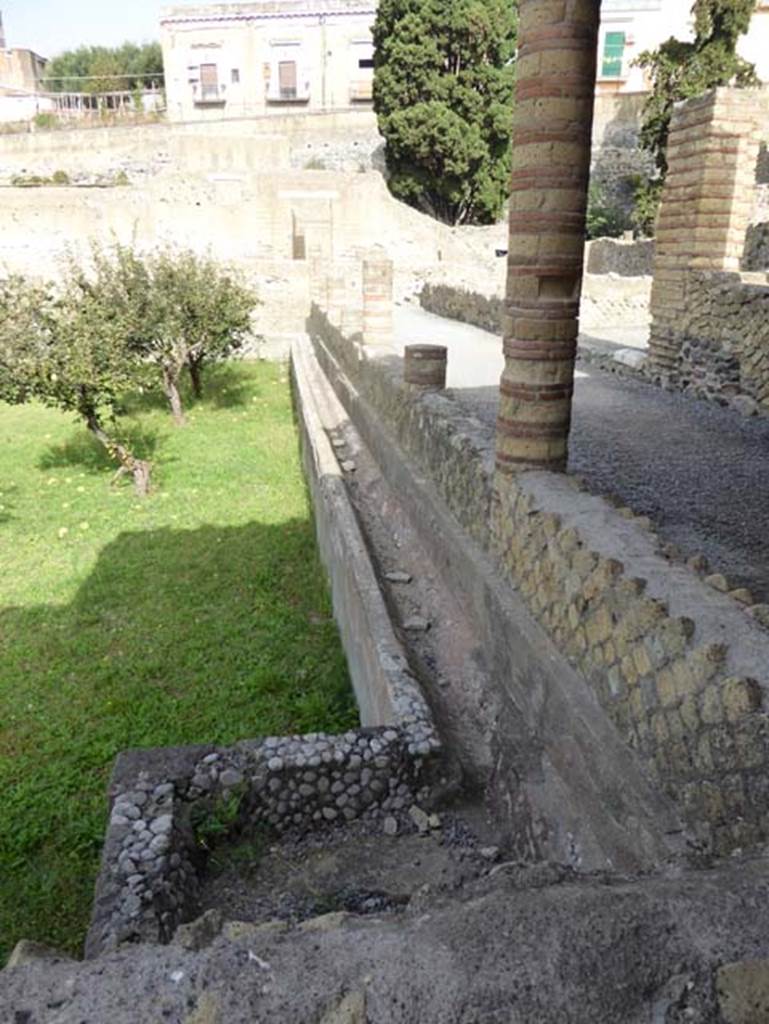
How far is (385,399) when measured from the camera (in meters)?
6.69

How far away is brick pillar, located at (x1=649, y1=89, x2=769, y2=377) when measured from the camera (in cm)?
682

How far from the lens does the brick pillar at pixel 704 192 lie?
22.4 feet

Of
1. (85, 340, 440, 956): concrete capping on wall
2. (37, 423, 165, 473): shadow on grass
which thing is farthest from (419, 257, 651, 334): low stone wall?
(85, 340, 440, 956): concrete capping on wall

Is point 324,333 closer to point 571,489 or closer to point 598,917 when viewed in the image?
point 571,489

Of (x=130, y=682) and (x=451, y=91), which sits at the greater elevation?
(x=451, y=91)

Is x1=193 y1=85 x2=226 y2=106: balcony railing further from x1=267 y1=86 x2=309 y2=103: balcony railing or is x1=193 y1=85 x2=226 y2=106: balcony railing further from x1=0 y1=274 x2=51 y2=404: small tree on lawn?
x1=0 y1=274 x2=51 y2=404: small tree on lawn

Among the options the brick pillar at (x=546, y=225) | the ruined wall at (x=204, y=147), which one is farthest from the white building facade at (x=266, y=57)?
the brick pillar at (x=546, y=225)

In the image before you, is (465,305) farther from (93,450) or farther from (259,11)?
(259,11)

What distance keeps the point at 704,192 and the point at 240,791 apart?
6490 millimetres

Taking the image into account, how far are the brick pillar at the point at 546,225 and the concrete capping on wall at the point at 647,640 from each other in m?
0.29

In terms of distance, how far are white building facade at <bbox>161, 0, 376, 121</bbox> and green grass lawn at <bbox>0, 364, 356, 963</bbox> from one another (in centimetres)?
3651

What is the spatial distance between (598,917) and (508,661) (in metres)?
2.04

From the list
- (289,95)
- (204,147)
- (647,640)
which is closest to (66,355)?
(647,640)

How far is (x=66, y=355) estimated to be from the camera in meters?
8.46
